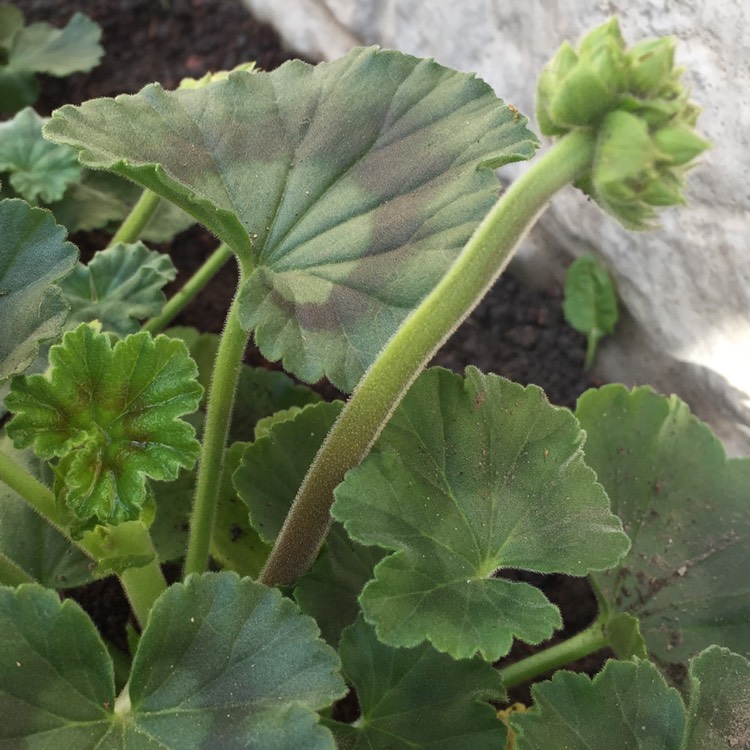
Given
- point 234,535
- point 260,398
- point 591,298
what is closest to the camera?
point 234,535

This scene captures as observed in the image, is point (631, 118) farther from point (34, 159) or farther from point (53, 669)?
point (34, 159)

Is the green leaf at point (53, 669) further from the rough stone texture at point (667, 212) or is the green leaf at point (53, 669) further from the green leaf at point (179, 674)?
the rough stone texture at point (667, 212)

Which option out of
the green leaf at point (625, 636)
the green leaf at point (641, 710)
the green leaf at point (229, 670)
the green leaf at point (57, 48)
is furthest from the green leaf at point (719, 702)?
the green leaf at point (57, 48)

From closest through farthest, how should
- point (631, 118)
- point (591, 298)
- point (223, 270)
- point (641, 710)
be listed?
point (631, 118)
point (641, 710)
point (591, 298)
point (223, 270)

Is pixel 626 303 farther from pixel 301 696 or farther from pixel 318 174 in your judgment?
pixel 301 696

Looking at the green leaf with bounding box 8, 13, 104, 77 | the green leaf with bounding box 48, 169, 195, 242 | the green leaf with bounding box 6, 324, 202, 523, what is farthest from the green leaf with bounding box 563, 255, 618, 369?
the green leaf with bounding box 8, 13, 104, 77

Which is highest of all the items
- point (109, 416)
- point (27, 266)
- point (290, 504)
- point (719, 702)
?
point (27, 266)

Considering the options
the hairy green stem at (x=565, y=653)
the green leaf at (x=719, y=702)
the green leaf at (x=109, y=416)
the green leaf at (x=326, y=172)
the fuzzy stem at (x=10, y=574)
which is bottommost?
the hairy green stem at (x=565, y=653)

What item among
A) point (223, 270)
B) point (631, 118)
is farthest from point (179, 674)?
point (223, 270)
